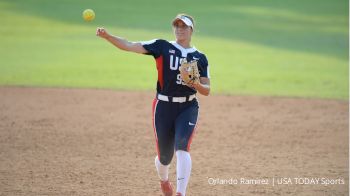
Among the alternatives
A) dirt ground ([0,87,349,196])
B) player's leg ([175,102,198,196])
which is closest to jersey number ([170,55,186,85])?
player's leg ([175,102,198,196])

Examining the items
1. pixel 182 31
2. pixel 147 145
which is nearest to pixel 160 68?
pixel 182 31

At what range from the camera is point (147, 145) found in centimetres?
1012

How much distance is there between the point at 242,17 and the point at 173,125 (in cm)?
1788

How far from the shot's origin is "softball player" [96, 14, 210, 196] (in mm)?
6742

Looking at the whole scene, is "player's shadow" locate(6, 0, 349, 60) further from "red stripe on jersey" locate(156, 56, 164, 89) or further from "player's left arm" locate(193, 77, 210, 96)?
"red stripe on jersey" locate(156, 56, 164, 89)

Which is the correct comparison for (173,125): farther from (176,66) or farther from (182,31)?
(182,31)

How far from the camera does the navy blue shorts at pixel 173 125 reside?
22.3ft

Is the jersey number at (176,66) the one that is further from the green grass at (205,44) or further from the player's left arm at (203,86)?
the green grass at (205,44)

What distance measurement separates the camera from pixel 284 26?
917 inches

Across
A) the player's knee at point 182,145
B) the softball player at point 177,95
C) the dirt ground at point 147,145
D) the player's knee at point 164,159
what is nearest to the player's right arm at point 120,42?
the softball player at point 177,95

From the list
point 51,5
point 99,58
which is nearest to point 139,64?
point 99,58

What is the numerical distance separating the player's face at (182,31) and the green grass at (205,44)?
7.80 metres

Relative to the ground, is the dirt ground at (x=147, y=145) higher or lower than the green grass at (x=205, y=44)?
lower

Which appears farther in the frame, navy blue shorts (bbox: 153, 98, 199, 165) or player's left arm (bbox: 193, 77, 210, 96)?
navy blue shorts (bbox: 153, 98, 199, 165)
